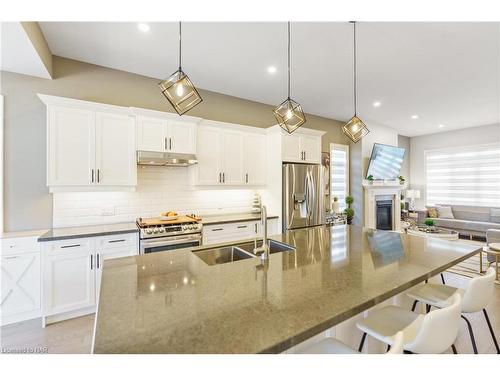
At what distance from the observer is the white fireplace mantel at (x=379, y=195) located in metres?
5.99

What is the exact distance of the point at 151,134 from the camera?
3.21m

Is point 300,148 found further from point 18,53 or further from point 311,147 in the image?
point 18,53

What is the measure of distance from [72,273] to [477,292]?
3.46m

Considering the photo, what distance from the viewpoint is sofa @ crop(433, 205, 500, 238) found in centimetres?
586

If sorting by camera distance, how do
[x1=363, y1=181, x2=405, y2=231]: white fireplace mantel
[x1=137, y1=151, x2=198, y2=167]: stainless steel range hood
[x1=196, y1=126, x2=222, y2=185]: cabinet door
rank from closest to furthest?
[x1=137, y1=151, x2=198, y2=167]: stainless steel range hood, [x1=196, y1=126, x2=222, y2=185]: cabinet door, [x1=363, y1=181, x2=405, y2=231]: white fireplace mantel

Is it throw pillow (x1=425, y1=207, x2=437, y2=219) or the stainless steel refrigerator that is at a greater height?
the stainless steel refrigerator

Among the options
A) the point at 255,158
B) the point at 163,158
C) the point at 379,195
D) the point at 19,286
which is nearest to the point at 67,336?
the point at 19,286

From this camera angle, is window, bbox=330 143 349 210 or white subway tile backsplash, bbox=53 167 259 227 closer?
white subway tile backsplash, bbox=53 167 259 227

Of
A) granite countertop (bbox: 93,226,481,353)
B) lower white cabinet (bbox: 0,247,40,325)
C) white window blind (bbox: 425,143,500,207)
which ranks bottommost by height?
lower white cabinet (bbox: 0,247,40,325)

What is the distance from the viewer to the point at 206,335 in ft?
2.80

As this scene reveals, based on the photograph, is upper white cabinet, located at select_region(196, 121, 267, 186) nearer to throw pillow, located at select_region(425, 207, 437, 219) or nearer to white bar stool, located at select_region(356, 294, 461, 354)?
white bar stool, located at select_region(356, 294, 461, 354)

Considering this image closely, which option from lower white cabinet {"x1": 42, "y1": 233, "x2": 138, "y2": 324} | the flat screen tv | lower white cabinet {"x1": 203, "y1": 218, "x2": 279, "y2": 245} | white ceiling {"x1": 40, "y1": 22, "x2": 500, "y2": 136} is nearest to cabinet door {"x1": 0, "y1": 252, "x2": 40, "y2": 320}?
lower white cabinet {"x1": 42, "y1": 233, "x2": 138, "y2": 324}

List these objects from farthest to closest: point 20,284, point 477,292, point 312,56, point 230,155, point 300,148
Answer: point 300,148, point 230,155, point 312,56, point 20,284, point 477,292

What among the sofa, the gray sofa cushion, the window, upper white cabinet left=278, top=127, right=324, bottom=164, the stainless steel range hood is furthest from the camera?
the gray sofa cushion
